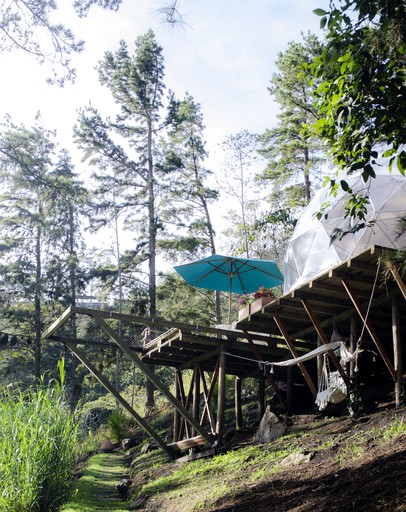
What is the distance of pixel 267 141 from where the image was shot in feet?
72.5

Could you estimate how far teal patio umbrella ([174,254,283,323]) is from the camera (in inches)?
488

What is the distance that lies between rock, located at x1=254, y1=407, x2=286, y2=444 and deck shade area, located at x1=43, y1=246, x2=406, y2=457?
728mm

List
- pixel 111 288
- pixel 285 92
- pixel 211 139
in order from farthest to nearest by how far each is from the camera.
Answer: pixel 211 139 → pixel 111 288 → pixel 285 92

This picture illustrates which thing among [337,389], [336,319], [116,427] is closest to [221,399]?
[336,319]

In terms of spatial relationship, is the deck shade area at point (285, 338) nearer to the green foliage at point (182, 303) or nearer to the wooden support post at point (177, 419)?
the wooden support post at point (177, 419)

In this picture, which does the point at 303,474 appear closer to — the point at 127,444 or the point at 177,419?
the point at 177,419

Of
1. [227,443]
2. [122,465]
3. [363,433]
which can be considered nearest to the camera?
[363,433]

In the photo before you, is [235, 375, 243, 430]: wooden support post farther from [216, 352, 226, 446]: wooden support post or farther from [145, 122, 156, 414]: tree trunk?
[145, 122, 156, 414]: tree trunk

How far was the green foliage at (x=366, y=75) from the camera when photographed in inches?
166

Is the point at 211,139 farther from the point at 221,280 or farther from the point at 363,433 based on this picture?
the point at 363,433

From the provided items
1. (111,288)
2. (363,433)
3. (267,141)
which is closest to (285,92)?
(267,141)

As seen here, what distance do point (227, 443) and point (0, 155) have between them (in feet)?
20.7

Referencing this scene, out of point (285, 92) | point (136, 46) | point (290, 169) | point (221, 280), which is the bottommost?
point (221, 280)

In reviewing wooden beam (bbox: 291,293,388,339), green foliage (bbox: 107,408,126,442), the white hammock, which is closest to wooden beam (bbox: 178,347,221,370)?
wooden beam (bbox: 291,293,388,339)
